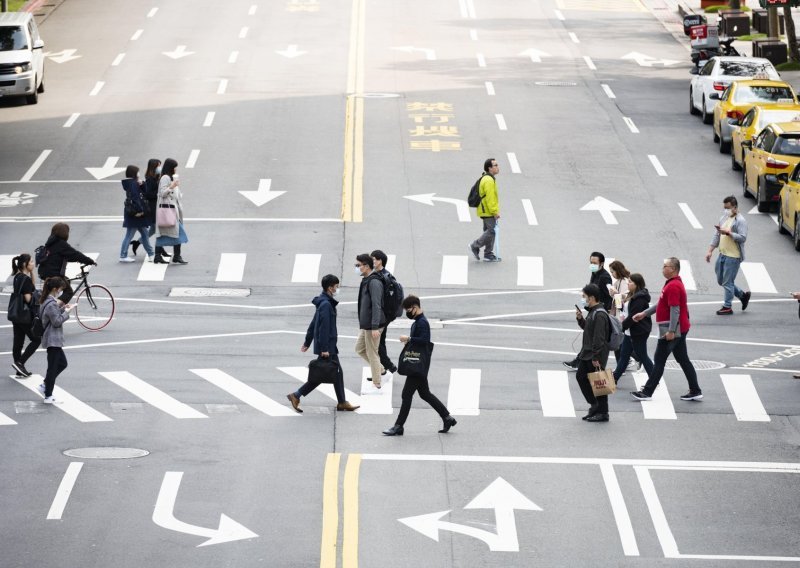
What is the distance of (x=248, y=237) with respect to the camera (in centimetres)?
2709

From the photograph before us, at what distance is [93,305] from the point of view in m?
21.3

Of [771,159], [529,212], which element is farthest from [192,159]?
[771,159]

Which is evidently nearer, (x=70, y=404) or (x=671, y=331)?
(x=70, y=404)

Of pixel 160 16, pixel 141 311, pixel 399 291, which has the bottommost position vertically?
pixel 160 16

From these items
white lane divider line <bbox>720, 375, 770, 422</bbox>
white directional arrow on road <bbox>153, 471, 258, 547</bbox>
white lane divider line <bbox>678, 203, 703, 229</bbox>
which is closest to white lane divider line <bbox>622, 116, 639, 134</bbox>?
white lane divider line <bbox>678, 203, 703, 229</bbox>

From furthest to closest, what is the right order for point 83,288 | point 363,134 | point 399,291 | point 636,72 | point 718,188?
point 636,72 < point 363,134 < point 718,188 < point 83,288 < point 399,291

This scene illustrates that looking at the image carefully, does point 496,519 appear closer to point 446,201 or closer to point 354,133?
point 446,201

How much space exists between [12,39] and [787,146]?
20834 millimetres

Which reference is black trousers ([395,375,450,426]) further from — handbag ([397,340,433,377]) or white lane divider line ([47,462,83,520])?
white lane divider line ([47,462,83,520])

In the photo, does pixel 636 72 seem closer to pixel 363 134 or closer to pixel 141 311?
pixel 363 134

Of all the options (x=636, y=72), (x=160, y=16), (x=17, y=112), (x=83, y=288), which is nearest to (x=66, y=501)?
(x=83, y=288)

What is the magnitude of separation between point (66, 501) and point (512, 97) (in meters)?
28.5

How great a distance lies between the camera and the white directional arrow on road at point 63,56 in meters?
45.5

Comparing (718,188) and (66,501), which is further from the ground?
(66,501)
